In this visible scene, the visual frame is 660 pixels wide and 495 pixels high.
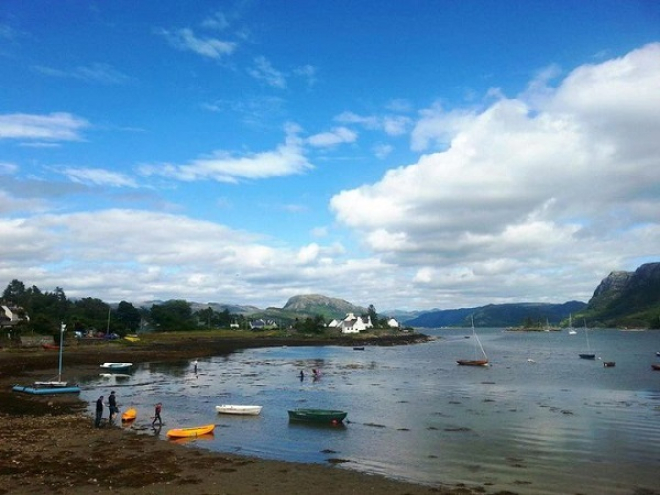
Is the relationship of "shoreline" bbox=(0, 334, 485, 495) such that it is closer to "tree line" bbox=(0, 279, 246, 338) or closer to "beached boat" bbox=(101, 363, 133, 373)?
"beached boat" bbox=(101, 363, 133, 373)

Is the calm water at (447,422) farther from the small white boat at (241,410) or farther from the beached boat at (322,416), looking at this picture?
the beached boat at (322,416)

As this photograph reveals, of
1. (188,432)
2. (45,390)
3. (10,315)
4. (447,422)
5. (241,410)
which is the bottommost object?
(447,422)

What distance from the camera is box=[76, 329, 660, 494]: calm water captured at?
27.2m

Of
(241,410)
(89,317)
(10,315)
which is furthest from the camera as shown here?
(89,317)

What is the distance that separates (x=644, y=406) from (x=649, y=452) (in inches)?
836

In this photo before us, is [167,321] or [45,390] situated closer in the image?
[45,390]

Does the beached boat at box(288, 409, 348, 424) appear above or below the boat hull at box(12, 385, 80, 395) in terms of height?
below

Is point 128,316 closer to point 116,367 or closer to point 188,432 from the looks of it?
point 116,367

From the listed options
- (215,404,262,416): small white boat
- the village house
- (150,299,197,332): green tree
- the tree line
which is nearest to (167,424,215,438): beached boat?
(215,404,262,416): small white boat

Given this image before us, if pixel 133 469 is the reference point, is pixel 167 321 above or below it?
above

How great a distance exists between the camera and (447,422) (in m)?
41.1

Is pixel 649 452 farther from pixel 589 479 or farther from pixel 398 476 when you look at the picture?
pixel 398 476

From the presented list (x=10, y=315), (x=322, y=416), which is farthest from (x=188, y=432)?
(x=10, y=315)

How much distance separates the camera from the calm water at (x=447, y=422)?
89.1 ft
